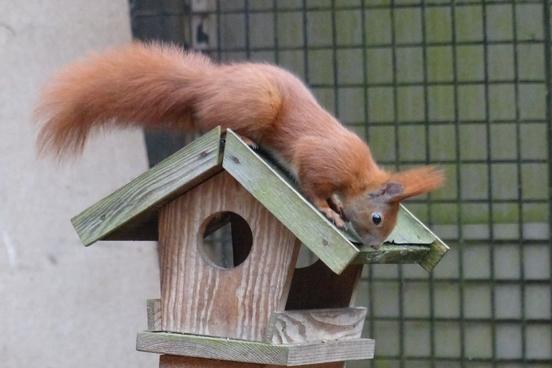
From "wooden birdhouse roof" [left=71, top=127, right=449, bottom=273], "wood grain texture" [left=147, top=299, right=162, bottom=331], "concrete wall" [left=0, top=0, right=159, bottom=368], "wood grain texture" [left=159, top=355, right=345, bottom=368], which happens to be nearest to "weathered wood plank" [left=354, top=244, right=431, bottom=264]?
"wooden birdhouse roof" [left=71, top=127, right=449, bottom=273]

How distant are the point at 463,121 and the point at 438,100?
12 cm

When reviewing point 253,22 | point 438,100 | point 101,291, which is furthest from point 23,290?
point 438,100

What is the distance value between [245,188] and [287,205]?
0.32 ft

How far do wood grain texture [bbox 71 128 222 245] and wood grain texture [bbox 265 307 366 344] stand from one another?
0.32 metres

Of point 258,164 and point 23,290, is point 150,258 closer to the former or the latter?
point 23,290

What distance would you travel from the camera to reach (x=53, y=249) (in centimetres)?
455

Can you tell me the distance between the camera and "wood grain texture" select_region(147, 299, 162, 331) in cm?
258

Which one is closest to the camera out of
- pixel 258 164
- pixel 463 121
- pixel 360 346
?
pixel 258 164

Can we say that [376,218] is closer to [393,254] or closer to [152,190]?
[393,254]

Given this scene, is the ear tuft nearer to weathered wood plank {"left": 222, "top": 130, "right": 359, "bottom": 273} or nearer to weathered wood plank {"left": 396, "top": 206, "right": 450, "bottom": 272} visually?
weathered wood plank {"left": 396, "top": 206, "right": 450, "bottom": 272}

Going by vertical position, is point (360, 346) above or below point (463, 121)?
below

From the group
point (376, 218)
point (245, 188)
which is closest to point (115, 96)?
point (245, 188)

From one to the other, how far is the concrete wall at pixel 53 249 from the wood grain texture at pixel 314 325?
1.97 meters

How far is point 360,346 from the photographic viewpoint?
8.61ft
